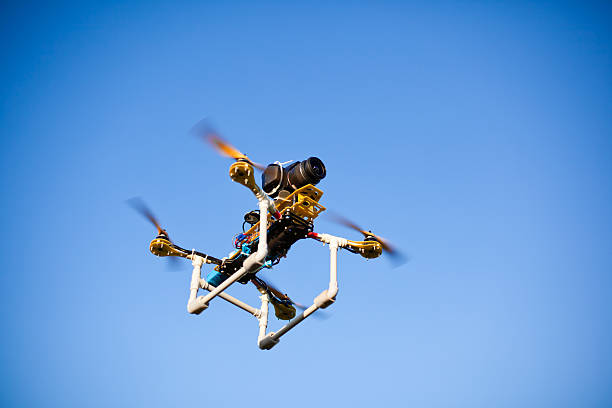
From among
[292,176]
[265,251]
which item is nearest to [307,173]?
[292,176]

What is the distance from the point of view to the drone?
1806cm

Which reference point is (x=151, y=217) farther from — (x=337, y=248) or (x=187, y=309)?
(x=337, y=248)

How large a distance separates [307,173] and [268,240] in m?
2.68

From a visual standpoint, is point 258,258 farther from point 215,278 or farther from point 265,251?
point 215,278

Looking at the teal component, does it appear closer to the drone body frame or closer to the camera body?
the drone body frame

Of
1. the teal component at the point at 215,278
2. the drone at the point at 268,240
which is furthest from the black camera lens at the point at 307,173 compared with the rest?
the teal component at the point at 215,278

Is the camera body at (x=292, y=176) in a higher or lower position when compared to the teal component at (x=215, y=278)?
higher

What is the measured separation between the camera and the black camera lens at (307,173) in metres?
19.4

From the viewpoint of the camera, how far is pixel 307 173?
19.4 m

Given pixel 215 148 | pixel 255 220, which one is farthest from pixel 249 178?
pixel 255 220

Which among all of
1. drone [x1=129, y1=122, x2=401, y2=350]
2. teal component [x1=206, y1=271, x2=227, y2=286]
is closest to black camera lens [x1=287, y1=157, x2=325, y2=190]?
drone [x1=129, y1=122, x2=401, y2=350]

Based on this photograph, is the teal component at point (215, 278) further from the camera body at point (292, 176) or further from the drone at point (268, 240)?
the camera body at point (292, 176)

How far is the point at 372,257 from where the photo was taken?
2084cm

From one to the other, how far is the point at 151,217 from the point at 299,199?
19.1 feet
